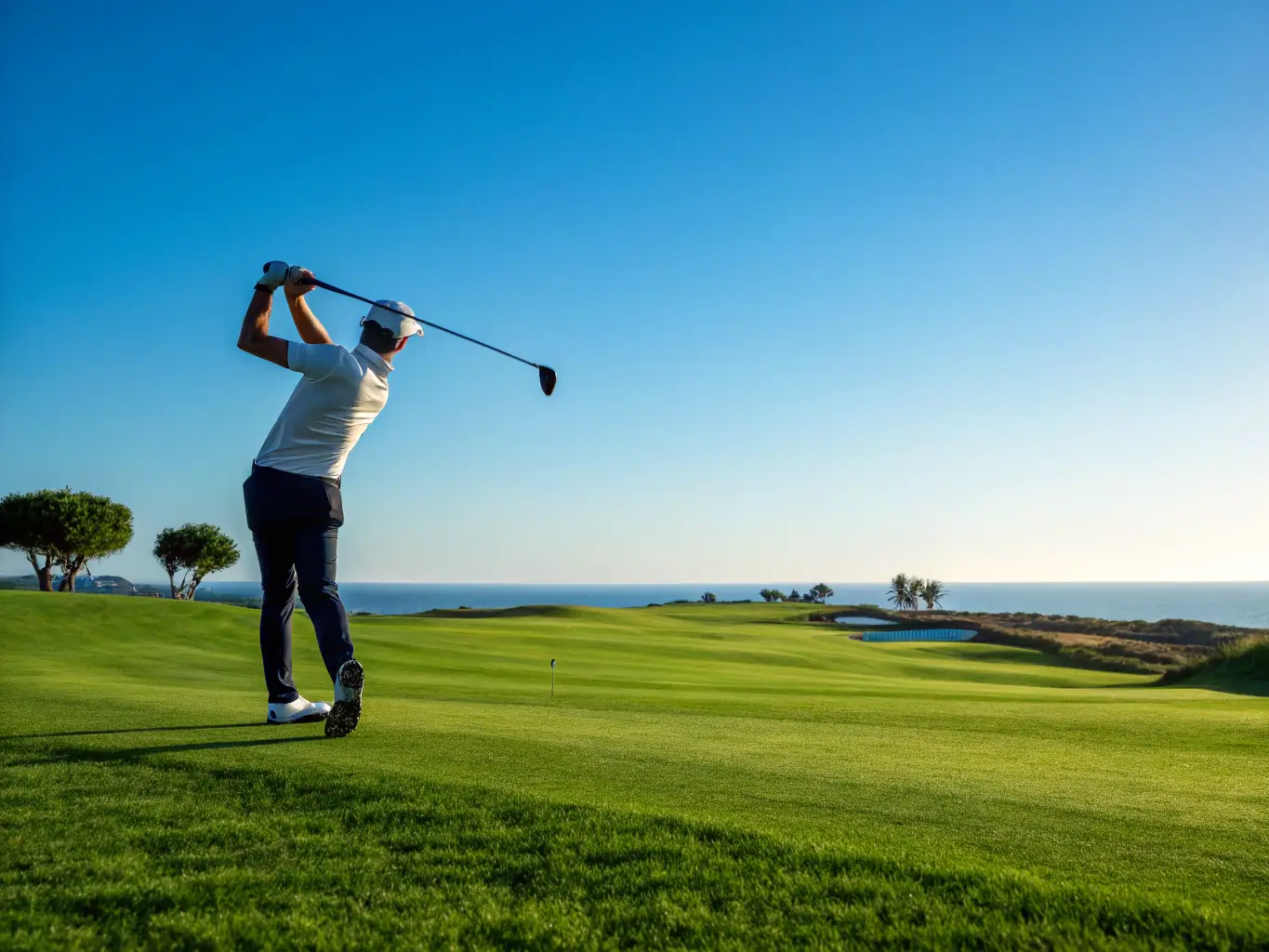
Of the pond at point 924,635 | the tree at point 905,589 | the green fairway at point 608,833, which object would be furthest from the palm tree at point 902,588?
the green fairway at point 608,833

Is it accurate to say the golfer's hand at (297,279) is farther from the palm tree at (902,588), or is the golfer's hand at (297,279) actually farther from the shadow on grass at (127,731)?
the palm tree at (902,588)

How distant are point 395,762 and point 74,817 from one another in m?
1.49

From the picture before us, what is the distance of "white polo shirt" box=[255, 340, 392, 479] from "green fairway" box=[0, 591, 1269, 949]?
6.02 feet

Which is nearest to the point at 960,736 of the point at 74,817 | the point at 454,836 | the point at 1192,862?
the point at 1192,862

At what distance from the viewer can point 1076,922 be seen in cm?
234

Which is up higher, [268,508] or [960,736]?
[268,508]

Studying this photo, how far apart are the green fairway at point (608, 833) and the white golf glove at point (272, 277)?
9.91 feet

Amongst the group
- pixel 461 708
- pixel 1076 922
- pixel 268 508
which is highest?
pixel 268 508

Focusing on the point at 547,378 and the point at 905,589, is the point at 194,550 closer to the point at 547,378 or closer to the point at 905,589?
the point at 547,378

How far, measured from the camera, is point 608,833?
3162mm

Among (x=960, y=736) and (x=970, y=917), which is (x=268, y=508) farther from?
(x=960, y=736)

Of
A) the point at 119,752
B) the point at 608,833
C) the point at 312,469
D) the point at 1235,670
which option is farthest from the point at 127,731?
the point at 1235,670

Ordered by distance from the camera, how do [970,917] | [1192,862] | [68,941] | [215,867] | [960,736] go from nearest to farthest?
[68,941], [970,917], [215,867], [1192,862], [960,736]

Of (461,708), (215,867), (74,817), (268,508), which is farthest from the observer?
(461,708)
